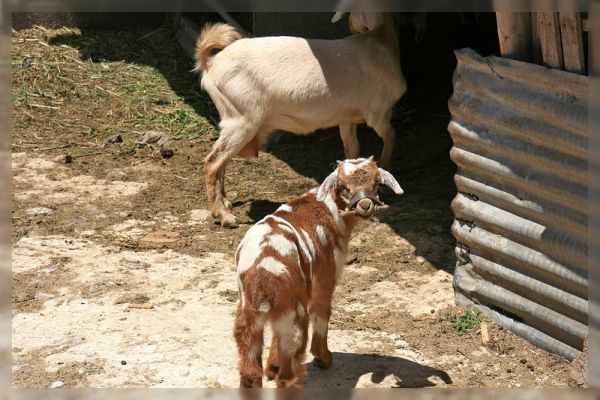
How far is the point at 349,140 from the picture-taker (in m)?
8.41

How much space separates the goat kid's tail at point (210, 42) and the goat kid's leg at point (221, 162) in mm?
618

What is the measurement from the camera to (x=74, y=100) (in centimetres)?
1032

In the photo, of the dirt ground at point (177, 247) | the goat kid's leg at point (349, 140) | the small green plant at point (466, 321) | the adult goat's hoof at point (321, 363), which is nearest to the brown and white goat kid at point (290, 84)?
the goat kid's leg at point (349, 140)

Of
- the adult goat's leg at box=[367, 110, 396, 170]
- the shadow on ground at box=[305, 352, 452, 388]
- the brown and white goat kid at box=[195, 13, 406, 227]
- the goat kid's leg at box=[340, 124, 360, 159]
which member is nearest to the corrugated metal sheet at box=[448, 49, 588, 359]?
the shadow on ground at box=[305, 352, 452, 388]

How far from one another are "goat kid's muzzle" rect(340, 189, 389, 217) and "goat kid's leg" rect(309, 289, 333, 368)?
49 cm

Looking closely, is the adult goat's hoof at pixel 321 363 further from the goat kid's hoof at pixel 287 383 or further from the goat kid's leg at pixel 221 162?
the goat kid's leg at pixel 221 162

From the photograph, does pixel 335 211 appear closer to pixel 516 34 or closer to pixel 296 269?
pixel 296 269

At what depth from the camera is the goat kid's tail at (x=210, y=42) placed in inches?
310

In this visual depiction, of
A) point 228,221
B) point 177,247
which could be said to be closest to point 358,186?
point 177,247

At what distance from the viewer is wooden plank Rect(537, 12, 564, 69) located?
5199mm

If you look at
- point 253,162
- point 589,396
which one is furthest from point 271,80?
point 589,396

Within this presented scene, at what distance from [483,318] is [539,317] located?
0.46 metres

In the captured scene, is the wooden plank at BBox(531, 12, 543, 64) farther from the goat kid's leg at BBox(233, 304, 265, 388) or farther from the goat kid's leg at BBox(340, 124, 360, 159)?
the goat kid's leg at BBox(340, 124, 360, 159)

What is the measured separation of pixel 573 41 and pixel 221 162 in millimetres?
3433
